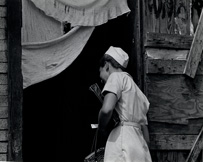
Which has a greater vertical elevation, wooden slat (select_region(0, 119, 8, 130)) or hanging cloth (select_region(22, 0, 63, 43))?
hanging cloth (select_region(22, 0, 63, 43))

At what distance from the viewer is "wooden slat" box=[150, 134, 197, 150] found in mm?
6176

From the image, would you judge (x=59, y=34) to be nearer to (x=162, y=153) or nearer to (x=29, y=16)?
(x=29, y=16)

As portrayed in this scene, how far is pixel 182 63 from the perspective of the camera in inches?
251

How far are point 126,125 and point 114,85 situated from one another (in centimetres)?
47

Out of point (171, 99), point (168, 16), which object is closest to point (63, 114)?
point (171, 99)

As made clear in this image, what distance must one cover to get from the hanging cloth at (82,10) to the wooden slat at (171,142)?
5.64 ft

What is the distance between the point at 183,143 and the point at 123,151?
5.31 ft

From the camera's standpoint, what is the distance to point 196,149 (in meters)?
6.30

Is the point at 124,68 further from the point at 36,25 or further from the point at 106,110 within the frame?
the point at 36,25

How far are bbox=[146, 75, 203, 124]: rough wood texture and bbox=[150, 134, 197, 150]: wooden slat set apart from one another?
0.69ft

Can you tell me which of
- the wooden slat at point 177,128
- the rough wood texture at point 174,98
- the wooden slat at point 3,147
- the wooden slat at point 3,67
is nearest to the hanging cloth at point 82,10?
the wooden slat at point 3,67

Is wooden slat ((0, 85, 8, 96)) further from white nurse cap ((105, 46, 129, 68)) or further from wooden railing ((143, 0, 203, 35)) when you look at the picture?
wooden railing ((143, 0, 203, 35))

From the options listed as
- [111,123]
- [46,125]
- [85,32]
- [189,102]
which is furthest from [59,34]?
[46,125]

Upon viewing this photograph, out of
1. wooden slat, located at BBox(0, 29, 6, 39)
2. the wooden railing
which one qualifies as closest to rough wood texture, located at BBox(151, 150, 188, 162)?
the wooden railing
